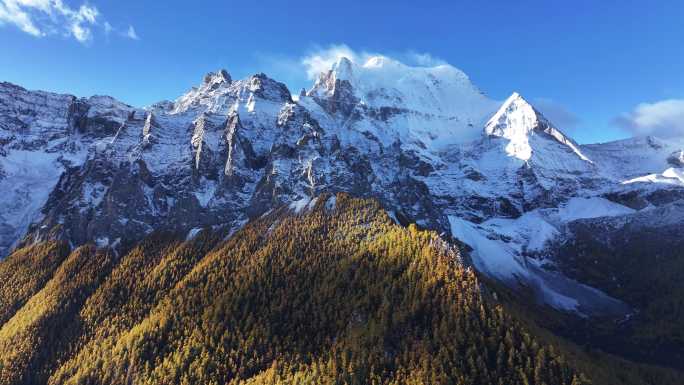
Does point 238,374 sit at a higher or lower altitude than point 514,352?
lower

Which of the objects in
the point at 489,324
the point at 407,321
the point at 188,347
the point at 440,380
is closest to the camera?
the point at 440,380

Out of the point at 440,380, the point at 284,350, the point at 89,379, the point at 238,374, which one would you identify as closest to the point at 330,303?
the point at 284,350

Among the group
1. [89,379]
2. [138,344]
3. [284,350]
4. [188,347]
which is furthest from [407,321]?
[89,379]

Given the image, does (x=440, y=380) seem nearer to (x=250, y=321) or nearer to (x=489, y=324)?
(x=489, y=324)

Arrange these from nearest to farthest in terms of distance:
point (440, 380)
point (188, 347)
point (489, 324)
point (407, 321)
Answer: point (440, 380) → point (489, 324) → point (407, 321) → point (188, 347)

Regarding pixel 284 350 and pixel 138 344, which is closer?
pixel 284 350

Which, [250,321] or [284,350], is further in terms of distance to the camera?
[250,321]

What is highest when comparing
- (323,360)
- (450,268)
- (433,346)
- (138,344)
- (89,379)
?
(450,268)

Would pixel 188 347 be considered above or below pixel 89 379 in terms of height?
above

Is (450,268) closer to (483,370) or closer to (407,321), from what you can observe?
(407,321)
